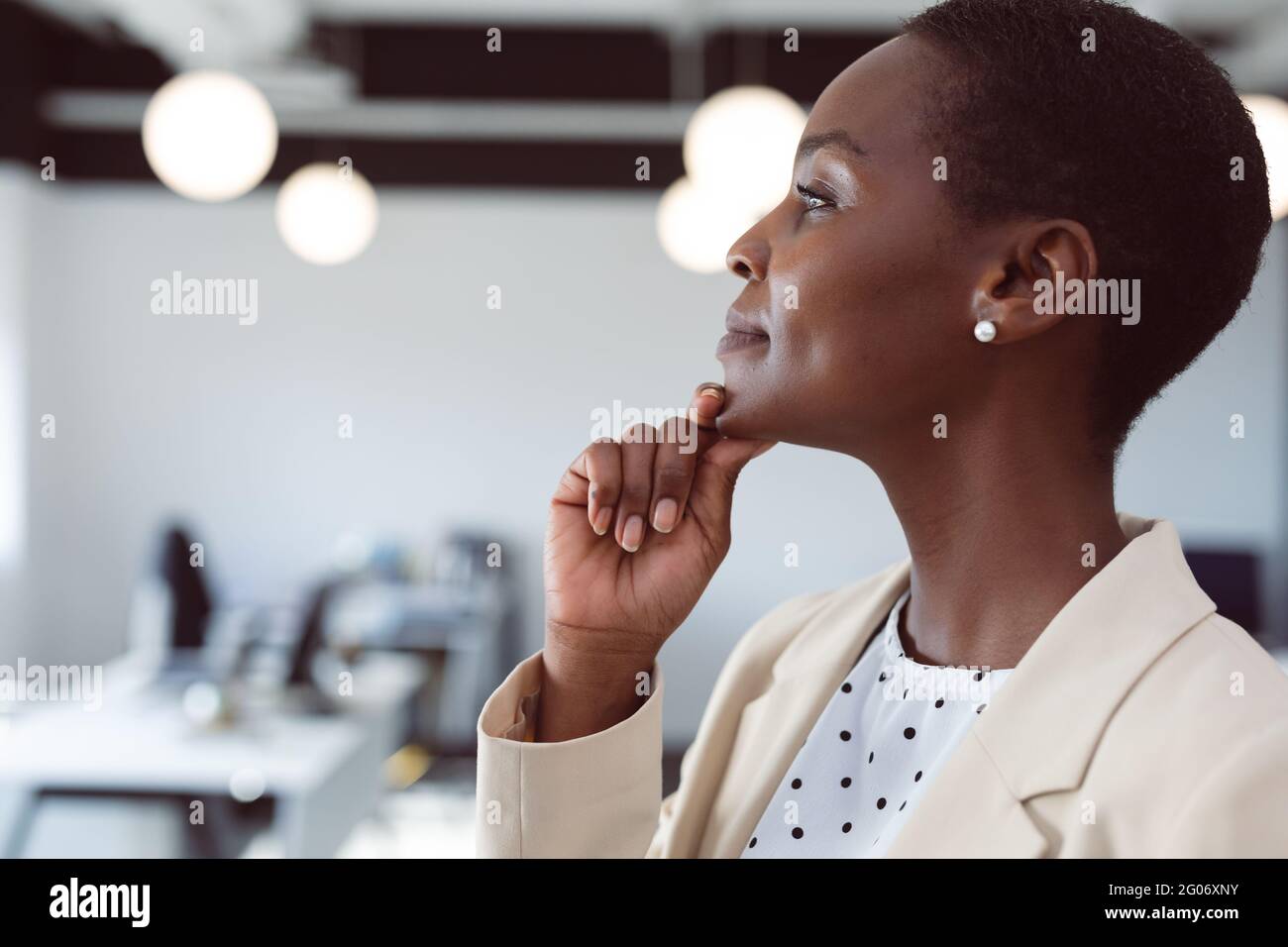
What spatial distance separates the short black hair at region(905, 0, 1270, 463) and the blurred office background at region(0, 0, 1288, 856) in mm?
5022

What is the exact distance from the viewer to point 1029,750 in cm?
90

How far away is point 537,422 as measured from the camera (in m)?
7.33

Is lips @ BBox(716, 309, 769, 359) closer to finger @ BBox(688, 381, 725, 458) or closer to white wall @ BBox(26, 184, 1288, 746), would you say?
finger @ BBox(688, 381, 725, 458)

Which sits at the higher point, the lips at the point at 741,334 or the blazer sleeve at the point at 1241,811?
the lips at the point at 741,334

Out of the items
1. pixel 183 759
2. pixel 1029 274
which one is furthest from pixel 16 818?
pixel 1029 274

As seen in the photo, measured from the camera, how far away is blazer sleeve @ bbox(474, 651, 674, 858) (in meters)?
1.08

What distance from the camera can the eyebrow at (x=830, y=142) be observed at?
101 centimetres

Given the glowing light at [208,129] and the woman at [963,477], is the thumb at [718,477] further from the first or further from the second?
the glowing light at [208,129]

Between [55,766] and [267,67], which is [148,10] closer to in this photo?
[267,67]

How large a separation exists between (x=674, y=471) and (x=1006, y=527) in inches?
13.3

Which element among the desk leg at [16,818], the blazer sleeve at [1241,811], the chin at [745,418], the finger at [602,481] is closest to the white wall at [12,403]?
the desk leg at [16,818]

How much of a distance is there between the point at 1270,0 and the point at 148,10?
226 inches

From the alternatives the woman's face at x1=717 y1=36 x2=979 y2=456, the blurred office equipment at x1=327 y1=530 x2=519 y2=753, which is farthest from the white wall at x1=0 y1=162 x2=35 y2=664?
the woman's face at x1=717 y1=36 x2=979 y2=456

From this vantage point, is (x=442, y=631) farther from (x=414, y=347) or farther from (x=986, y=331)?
(x=986, y=331)
